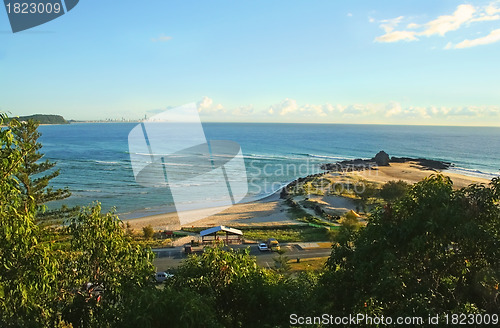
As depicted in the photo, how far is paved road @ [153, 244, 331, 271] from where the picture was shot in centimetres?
2014

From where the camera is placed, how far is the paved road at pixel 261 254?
793 inches

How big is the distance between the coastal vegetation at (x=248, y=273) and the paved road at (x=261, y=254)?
13257 millimetres

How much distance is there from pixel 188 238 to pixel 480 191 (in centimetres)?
2327

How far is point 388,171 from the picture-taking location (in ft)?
210

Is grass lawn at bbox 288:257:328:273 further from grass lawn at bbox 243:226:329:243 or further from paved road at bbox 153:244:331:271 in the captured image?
grass lawn at bbox 243:226:329:243

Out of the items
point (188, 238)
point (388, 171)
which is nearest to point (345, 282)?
point (188, 238)

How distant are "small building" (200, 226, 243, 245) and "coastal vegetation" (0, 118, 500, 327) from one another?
53.8 feet

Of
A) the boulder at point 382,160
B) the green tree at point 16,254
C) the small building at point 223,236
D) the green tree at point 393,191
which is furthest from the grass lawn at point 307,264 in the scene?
the boulder at point 382,160

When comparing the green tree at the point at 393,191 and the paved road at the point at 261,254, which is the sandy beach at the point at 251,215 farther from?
the paved road at the point at 261,254

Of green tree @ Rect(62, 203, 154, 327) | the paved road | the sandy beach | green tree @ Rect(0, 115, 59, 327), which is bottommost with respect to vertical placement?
the sandy beach

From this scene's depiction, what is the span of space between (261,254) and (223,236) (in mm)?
5373

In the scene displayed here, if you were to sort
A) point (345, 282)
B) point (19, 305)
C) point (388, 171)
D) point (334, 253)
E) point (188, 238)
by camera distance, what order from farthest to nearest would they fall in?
point (388, 171) < point (188, 238) < point (334, 253) < point (345, 282) < point (19, 305)

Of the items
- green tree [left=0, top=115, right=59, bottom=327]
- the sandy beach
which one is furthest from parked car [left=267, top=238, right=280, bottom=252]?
green tree [left=0, top=115, right=59, bottom=327]

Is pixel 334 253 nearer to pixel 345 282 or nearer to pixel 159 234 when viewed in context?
pixel 345 282
